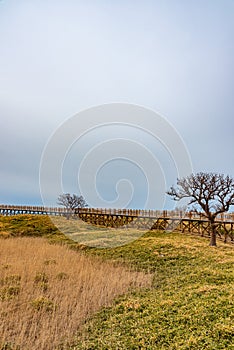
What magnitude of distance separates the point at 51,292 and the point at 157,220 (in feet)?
48.4

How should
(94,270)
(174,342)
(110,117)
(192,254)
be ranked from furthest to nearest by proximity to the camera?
(110,117), (192,254), (94,270), (174,342)

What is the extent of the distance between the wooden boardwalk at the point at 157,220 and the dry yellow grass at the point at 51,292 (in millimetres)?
7303

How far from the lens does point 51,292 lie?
775 centimetres

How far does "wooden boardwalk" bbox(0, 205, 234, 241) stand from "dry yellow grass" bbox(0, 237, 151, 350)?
7.30m

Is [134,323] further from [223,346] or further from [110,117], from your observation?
→ [110,117]

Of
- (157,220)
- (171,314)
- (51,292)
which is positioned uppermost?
(157,220)

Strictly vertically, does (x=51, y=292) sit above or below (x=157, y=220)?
below

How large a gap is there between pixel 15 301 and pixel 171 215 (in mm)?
16163

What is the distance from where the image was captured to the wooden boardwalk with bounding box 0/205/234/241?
1808cm

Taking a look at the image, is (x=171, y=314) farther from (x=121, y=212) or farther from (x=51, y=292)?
(x=121, y=212)

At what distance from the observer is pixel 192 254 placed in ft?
38.4

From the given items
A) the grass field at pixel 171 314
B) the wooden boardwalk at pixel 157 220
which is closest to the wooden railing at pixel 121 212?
the wooden boardwalk at pixel 157 220

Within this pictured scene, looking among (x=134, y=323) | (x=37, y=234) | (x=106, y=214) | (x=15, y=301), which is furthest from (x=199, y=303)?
(x=106, y=214)

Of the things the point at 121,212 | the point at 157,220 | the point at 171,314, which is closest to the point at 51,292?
the point at 171,314
